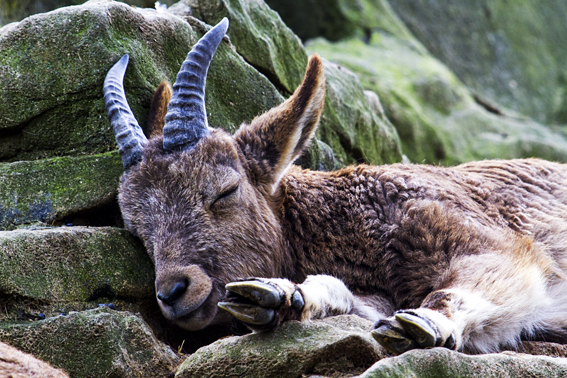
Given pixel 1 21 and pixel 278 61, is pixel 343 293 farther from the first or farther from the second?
pixel 1 21

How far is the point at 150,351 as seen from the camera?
14.2 feet

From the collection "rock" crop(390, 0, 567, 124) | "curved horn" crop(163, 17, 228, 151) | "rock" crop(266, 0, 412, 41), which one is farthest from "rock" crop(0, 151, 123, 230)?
"rock" crop(390, 0, 567, 124)

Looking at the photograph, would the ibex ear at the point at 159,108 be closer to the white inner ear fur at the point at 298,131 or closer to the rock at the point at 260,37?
the white inner ear fur at the point at 298,131

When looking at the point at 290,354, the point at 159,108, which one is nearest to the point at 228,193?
the point at 159,108

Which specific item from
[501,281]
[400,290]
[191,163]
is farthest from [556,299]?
[191,163]

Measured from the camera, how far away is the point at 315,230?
5621 mm

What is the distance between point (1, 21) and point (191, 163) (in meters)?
7.28

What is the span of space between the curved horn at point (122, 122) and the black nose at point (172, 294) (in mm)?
1451

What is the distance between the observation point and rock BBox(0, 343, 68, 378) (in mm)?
3083

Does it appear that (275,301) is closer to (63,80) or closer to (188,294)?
(188,294)

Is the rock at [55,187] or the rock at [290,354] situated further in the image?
the rock at [55,187]

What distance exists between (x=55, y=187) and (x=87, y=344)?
2006 millimetres

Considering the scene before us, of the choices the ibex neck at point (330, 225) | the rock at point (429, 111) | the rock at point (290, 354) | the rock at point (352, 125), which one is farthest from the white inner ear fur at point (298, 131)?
the rock at point (429, 111)

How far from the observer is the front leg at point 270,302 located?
3.79 m
